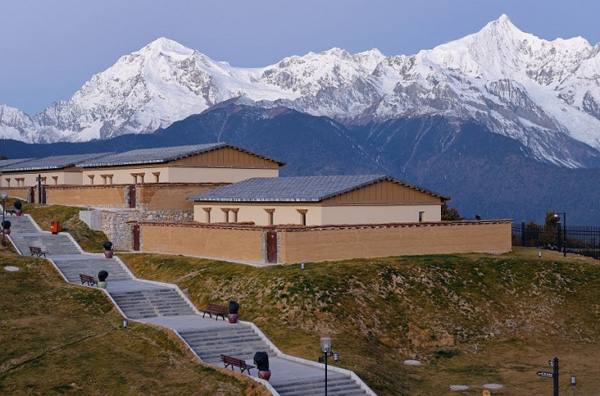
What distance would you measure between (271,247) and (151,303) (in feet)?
29.9

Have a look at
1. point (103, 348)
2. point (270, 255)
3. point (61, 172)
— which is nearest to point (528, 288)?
point (270, 255)

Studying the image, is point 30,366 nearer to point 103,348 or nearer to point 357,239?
Answer: point 103,348

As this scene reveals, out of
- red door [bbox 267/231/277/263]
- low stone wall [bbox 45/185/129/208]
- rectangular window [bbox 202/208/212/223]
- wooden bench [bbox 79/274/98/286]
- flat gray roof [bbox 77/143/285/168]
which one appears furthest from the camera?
flat gray roof [bbox 77/143/285/168]

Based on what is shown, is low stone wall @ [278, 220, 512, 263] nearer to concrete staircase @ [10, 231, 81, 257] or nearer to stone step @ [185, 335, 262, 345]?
stone step @ [185, 335, 262, 345]

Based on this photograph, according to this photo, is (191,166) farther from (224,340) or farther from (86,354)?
(86,354)

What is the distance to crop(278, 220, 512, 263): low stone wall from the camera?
58.6 metres

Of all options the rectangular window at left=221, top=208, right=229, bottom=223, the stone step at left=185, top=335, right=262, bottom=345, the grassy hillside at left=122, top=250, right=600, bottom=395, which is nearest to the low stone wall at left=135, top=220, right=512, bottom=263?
the grassy hillside at left=122, top=250, right=600, bottom=395

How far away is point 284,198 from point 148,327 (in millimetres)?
19113

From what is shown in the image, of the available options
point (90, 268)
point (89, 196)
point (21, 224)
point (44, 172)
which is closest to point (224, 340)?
point (90, 268)

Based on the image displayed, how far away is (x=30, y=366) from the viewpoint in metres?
43.4

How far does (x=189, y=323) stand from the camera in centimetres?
4984

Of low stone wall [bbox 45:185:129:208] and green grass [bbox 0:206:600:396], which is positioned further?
low stone wall [bbox 45:185:129:208]

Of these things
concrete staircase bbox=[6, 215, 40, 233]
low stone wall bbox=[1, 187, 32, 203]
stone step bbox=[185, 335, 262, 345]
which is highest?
low stone wall bbox=[1, 187, 32, 203]

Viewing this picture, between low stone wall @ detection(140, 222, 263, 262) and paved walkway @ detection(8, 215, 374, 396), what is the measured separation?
15.0ft
